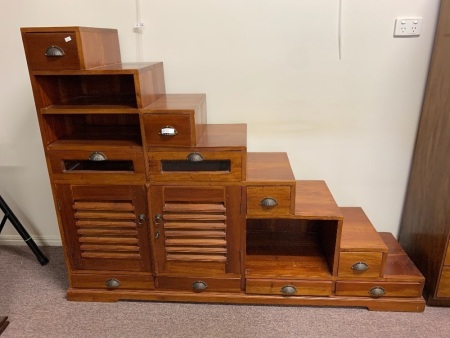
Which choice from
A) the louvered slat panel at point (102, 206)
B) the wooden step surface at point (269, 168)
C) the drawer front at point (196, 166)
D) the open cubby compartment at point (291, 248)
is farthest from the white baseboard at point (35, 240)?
the wooden step surface at point (269, 168)

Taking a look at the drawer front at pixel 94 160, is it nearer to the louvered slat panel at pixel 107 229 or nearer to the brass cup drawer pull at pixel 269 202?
the louvered slat panel at pixel 107 229

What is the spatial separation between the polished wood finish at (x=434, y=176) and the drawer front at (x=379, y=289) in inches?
4.4

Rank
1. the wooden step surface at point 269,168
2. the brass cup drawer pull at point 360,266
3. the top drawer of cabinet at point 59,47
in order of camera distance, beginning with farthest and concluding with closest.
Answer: the brass cup drawer pull at point 360,266 → the wooden step surface at point 269,168 → the top drawer of cabinet at point 59,47

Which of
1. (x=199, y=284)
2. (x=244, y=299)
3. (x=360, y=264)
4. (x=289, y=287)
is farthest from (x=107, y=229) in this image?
(x=360, y=264)

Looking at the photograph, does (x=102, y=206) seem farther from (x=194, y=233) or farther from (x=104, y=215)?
(x=194, y=233)

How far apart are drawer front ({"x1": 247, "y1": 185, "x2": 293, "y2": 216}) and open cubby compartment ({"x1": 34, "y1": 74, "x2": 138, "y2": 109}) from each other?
2.15 feet

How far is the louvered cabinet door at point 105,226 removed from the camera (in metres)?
1.70

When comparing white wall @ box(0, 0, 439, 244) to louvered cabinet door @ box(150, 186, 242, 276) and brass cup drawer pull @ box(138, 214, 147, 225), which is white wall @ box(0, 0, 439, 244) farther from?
brass cup drawer pull @ box(138, 214, 147, 225)

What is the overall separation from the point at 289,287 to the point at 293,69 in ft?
3.65

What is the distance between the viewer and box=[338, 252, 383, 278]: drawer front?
68.2 inches

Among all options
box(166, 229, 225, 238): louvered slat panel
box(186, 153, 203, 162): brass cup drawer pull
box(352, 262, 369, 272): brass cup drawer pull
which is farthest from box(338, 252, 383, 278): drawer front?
box(186, 153, 203, 162): brass cup drawer pull

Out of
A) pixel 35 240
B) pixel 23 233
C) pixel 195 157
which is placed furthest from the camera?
pixel 35 240

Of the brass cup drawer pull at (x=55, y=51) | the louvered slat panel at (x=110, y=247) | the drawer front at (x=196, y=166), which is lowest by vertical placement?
the louvered slat panel at (x=110, y=247)

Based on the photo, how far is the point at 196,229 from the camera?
1.72 meters
